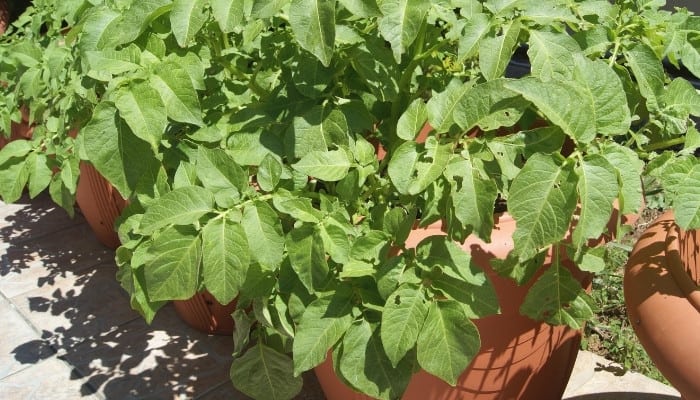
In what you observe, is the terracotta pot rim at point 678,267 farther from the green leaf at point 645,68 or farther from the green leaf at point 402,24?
the green leaf at point 402,24

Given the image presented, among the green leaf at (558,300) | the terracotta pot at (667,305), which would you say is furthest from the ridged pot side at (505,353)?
the terracotta pot at (667,305)

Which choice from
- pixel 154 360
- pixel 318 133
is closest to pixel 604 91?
pixel 318 133

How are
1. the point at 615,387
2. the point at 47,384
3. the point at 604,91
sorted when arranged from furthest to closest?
the point at 47,384, the point at 615,387, the point at 604,91

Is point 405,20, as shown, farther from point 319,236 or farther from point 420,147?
point 319,236

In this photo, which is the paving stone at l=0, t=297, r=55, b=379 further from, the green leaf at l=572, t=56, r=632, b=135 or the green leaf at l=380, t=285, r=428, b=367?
the green leaf at l=572, t=56, r=632, b=135

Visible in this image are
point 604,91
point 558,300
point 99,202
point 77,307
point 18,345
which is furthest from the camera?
point 99,202

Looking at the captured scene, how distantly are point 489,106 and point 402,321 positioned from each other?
1.30 feet

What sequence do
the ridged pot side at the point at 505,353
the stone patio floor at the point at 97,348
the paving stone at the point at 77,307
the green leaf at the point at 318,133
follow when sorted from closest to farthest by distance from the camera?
the green leaf at the point at 318,133, the ridged pot side at the point at 505,353, the stone patio floor at the point at 97,348, the paving stone at the point at 77,307

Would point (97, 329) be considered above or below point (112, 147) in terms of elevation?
below

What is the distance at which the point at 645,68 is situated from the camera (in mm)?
1377

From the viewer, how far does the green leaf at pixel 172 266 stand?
1.22 m

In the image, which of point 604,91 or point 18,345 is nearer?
point 604,91

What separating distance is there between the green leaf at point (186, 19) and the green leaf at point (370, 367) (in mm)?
607

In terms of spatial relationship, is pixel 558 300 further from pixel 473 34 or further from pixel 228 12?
pixel 228 12
